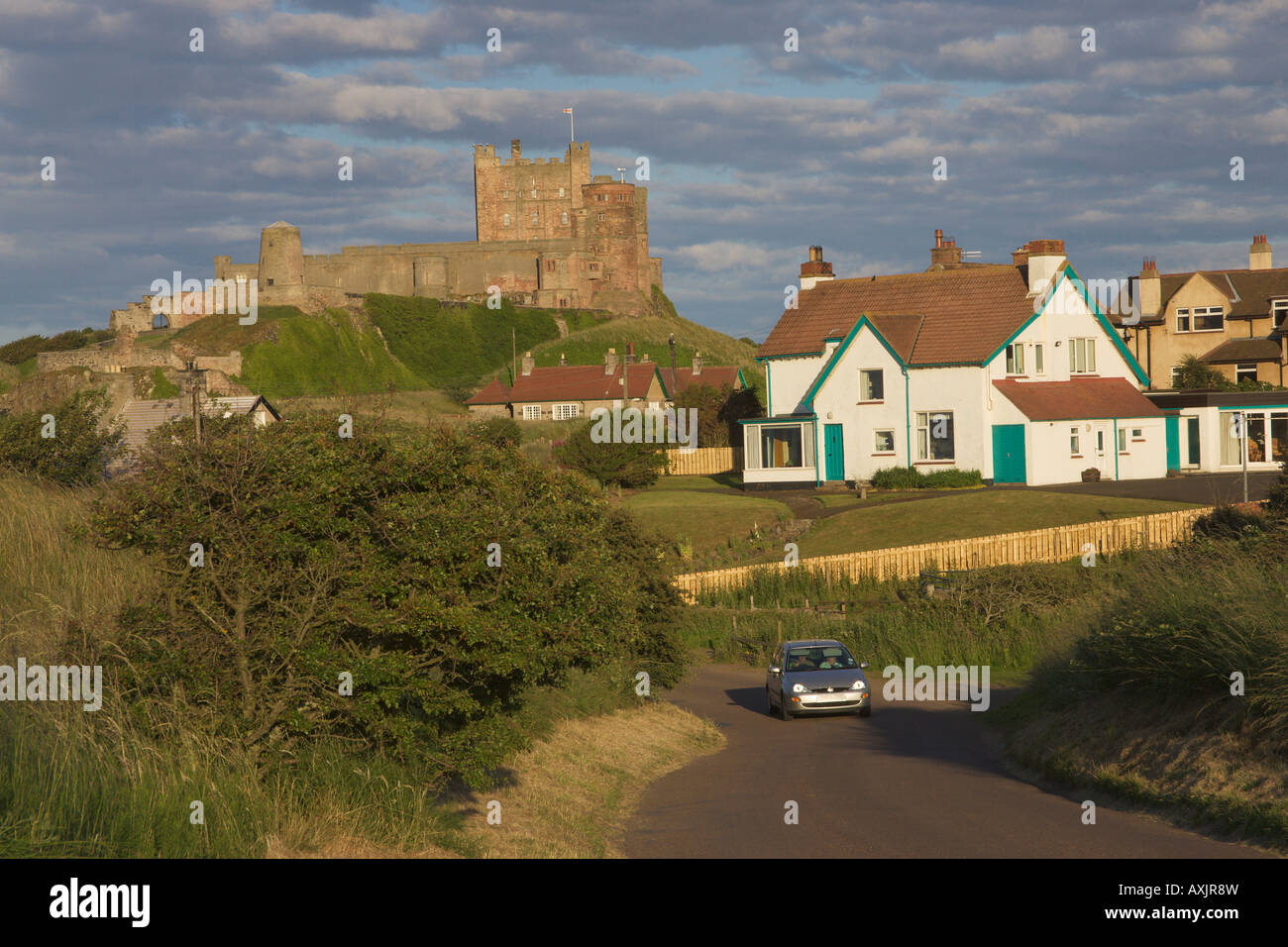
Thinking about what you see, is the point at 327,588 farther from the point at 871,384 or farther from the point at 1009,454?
the point at 871,384

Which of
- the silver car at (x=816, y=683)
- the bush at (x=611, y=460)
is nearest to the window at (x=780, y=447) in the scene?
the bush at (x=611, y=460)

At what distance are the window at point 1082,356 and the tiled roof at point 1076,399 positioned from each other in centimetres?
65

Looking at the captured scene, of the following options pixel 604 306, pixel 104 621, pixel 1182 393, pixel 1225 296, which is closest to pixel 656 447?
pixel 1182 393

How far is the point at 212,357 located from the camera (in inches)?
3767

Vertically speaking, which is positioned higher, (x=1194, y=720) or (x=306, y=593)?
(x=306, y=593)

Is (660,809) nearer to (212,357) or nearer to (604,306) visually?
(212,357)

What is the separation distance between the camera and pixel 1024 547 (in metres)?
35.1

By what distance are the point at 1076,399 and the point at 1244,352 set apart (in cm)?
1886

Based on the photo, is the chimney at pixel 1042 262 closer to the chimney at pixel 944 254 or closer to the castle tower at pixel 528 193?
the chimney at pixel 944 254

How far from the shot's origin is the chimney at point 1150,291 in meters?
67.4

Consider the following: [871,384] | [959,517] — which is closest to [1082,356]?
[871,384]

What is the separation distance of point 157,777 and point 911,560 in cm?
2920

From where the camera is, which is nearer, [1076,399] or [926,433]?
A: [1076,399]
